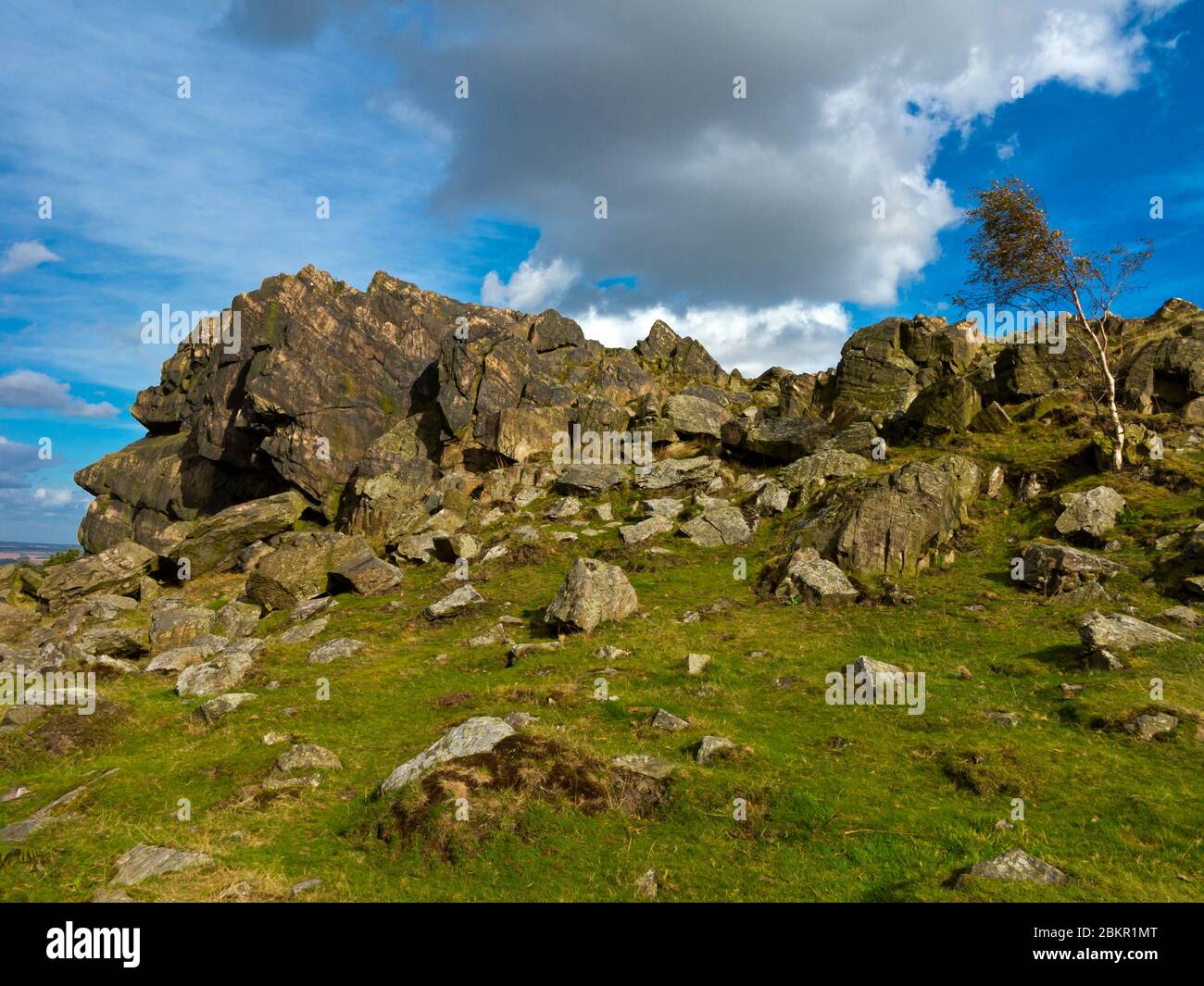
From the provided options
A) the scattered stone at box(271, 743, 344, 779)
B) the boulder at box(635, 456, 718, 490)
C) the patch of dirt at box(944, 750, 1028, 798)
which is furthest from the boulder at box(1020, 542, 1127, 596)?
the scattered stone at box(271, 743, 344, 779)

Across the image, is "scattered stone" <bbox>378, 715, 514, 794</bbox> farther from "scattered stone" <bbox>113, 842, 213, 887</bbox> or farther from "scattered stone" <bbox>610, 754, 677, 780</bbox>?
"scattered stone" <bbox>113, 842, 213, 887</bbox>

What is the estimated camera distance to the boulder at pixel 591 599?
85.3 feet

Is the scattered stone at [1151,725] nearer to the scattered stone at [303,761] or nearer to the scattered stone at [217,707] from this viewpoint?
the scattered stone at [303,761]

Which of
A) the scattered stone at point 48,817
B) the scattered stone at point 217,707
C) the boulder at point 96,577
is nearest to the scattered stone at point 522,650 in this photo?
the scattered stone at point 217,707

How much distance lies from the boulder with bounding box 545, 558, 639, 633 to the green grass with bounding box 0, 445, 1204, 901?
0.91m

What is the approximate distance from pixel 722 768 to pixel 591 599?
12.9 m

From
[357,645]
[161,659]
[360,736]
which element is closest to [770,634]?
[360,736]

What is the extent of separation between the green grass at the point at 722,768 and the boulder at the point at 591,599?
91 centimetres

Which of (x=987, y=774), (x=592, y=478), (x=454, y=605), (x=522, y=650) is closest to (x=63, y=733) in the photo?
(x=522, y=650)
